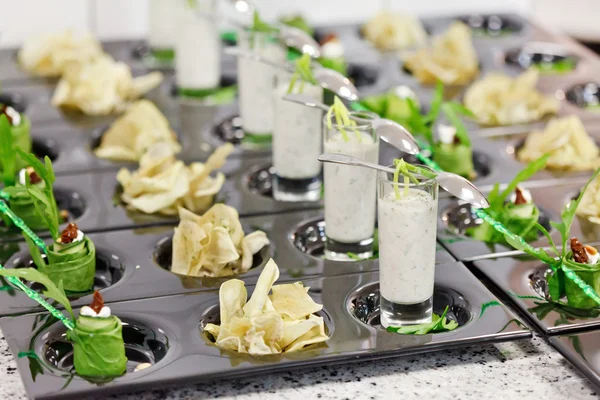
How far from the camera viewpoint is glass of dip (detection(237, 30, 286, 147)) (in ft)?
8.47

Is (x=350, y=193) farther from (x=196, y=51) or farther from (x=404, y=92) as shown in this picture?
(x=196, y=51)

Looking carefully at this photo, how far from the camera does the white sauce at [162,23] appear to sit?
3195mm

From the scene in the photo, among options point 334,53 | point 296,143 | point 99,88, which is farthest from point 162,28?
point 296,143

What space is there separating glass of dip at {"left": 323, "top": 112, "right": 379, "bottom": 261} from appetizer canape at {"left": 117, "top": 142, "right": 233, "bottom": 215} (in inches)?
13.8

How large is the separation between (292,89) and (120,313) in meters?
0.67

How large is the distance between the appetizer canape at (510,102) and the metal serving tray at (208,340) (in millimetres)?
941

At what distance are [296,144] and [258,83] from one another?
0.37 metres

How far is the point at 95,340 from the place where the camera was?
1570 millimetres

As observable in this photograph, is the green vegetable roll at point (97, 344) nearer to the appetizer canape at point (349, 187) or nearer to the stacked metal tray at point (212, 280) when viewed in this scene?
the stacked metal tray at point (212, 280)

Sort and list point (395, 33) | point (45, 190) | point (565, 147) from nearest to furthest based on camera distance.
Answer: point (45, 190), point (565, 147), point (395, 33)

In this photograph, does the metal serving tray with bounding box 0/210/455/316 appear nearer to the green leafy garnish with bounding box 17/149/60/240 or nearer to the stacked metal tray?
the stacked metal tray

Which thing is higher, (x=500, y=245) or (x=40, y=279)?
(x=40, y=279)

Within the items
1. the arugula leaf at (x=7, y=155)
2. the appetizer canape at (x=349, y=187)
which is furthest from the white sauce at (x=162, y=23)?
the appetizer canape at (x=349, y=187)

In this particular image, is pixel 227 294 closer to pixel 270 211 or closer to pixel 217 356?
pixel 217 356
